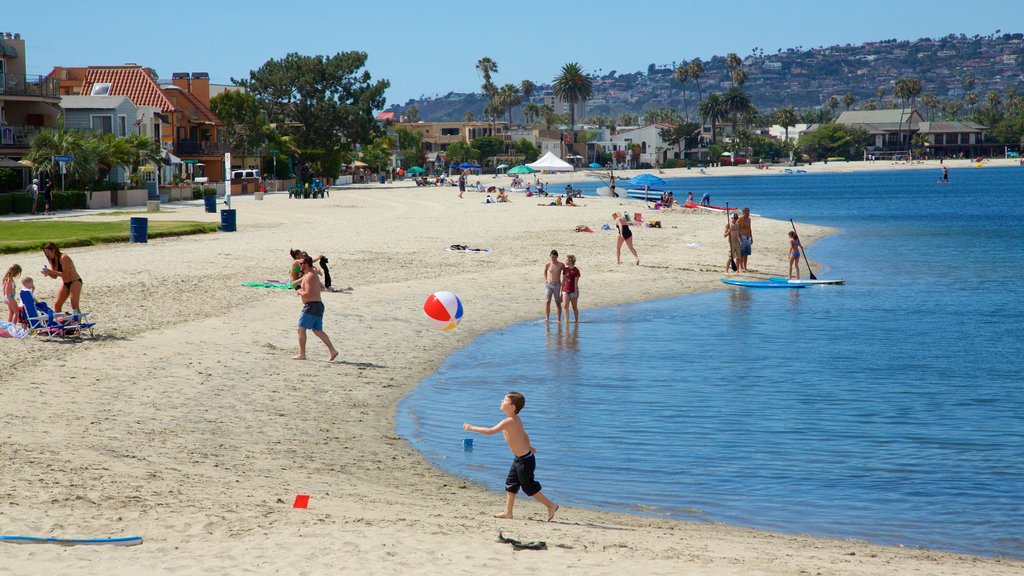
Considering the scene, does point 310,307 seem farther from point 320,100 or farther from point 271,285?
point 320,100

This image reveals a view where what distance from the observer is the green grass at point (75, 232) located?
100 ft

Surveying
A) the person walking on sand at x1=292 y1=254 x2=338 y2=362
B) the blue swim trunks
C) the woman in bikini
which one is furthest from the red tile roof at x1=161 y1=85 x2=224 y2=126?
the blue swim trunks

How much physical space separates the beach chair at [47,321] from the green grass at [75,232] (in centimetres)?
1310

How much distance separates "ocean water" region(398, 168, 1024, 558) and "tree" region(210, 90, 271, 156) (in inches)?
2534

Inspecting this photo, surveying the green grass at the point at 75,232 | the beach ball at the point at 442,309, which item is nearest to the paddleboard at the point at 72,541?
the beach ball at the point at 442,309

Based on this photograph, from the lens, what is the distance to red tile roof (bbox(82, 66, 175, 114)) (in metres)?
74.4

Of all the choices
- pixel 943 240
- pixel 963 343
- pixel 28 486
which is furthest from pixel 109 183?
pixel 28 486

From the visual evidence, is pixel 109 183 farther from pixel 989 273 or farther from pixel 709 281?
pixel 989 273

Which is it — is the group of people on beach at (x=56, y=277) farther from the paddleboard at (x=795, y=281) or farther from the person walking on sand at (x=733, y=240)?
the paddleboard at (x=795, y=281)

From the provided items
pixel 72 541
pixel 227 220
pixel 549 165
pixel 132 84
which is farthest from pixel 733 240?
pixel 132 84

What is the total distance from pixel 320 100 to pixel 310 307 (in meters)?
80.8

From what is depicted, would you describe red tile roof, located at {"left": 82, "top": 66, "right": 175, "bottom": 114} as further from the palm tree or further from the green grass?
the palm tree

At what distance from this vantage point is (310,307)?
16.5 m

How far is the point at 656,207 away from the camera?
6338cm
